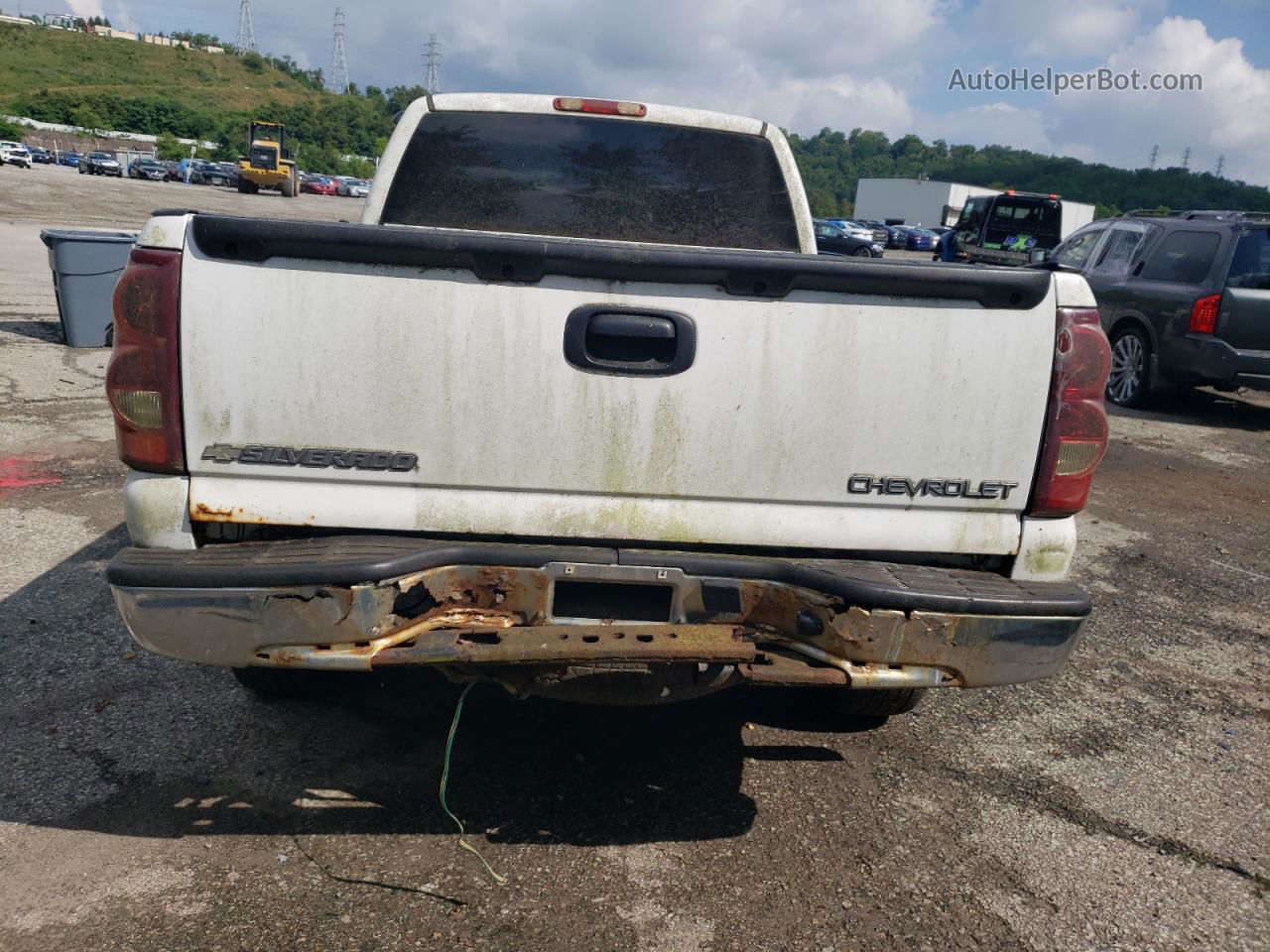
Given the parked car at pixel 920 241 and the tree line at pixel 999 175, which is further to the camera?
the tree line at pixel 999 175

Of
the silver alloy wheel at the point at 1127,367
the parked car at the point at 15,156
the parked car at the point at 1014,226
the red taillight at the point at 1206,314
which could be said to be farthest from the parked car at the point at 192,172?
the red taillight at the point at 1206,314

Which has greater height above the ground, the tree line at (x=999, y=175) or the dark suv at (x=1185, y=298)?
the tree line at (x=999, y=175)

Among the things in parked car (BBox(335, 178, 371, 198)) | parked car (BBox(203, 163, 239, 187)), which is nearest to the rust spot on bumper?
parked car (BBox(203, 163, 239, 187))

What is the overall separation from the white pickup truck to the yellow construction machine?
191 feet

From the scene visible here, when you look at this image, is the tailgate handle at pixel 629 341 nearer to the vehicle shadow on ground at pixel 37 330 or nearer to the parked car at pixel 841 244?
the vehicle shadow on ground at pixel 37 330

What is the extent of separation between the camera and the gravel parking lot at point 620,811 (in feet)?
8.57

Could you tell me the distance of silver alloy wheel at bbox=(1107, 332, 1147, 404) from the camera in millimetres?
10578

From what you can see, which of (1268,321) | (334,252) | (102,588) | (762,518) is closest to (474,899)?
(762,518)

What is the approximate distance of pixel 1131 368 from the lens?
423 inches

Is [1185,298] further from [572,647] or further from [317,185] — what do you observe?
[317,185]

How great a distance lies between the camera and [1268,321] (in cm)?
947

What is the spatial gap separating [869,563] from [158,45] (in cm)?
18584

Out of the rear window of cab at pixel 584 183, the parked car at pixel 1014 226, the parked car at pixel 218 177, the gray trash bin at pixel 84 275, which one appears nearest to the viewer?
the rear window of cab at pixel 584 183

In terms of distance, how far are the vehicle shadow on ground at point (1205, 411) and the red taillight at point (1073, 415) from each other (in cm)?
864
